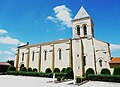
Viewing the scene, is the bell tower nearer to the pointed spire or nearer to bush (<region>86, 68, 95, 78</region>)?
the pointed spire

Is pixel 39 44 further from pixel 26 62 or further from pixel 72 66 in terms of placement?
pixel 72 66

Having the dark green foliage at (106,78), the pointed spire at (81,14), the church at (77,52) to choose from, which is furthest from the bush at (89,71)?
the pointed spire at (81,14)

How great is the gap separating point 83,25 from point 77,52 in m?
6.55

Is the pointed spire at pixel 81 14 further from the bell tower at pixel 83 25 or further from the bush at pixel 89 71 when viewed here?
the bush at pixel 89 71

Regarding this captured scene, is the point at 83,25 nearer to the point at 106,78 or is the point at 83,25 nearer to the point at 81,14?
the point at 81,14

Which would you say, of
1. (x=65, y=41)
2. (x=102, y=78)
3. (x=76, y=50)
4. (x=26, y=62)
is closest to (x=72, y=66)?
(x=76, y=50)

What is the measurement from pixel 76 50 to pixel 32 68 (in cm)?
1410

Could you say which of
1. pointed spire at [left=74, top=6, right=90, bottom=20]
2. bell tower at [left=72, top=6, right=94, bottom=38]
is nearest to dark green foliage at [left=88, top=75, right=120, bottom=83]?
bell tower at [left=72, top=6, right=94, bottom=38]

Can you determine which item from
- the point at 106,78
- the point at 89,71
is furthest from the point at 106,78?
the point at 89,71

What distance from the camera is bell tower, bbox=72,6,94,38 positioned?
3023 cm

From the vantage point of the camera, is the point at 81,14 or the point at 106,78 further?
the point at 81,14

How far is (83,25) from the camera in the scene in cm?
3120

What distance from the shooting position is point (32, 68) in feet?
120

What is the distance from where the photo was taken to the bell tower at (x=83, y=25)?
3023 cm
